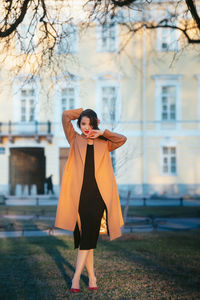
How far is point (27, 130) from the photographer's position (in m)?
27.7

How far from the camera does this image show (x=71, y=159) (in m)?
4.91

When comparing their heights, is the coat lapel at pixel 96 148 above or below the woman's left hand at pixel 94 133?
below

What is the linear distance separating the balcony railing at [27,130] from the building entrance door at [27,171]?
4.02 ft

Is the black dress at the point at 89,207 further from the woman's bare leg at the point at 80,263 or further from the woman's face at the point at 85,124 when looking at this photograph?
the woman's face at the point at 85,124

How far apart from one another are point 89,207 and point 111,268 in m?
1.78

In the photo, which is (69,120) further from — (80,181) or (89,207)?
(89,207)

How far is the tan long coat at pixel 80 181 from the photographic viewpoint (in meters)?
4.74

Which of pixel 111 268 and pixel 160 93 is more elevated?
pixel 160 93

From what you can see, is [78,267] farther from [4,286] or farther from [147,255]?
[147,255]

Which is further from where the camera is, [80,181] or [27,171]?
[27,171]

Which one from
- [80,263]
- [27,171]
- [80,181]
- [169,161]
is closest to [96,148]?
[80,181]

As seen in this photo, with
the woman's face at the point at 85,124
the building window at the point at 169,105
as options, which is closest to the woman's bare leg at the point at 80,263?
the woman's face at the point at 85,124

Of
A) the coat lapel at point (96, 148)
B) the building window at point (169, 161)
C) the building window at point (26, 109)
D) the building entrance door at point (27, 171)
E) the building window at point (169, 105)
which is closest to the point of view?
the coat lapel at point (96, 148)

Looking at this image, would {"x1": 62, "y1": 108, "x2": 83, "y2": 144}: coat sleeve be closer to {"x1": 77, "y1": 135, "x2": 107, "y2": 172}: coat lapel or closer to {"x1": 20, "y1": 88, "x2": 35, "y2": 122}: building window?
{"x1": 77, "y1": 135, "x2": 107, "y2": 172}: coat lapel
